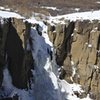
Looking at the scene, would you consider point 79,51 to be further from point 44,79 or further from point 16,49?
point 16,49

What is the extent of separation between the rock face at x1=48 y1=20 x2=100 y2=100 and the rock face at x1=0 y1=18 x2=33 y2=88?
27.6 ft

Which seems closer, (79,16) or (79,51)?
(79,51)

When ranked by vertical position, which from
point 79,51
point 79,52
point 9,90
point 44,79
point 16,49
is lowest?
point 44,79

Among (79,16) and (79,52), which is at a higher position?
(79,16)

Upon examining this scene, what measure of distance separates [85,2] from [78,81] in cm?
2442

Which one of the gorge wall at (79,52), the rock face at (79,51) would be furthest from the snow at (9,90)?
the rock face at (79,51)

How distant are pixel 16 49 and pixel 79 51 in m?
12.2

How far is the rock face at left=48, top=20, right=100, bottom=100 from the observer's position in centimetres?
6462

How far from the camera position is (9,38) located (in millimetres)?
55594

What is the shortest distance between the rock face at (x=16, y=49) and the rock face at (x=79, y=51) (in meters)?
8.40

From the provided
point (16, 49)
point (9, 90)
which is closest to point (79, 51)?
point (16, 49)

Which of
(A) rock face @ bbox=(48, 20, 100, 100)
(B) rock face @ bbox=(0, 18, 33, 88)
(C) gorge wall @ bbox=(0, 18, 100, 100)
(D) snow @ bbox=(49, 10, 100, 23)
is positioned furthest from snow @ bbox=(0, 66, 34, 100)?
(D) snow @ bbox=(49, 10, 100, 23)

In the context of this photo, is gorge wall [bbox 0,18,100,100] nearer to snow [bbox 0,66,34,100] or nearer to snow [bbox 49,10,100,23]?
snow [bbox 49,10,100,23]

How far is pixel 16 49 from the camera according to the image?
5584 centimetres
